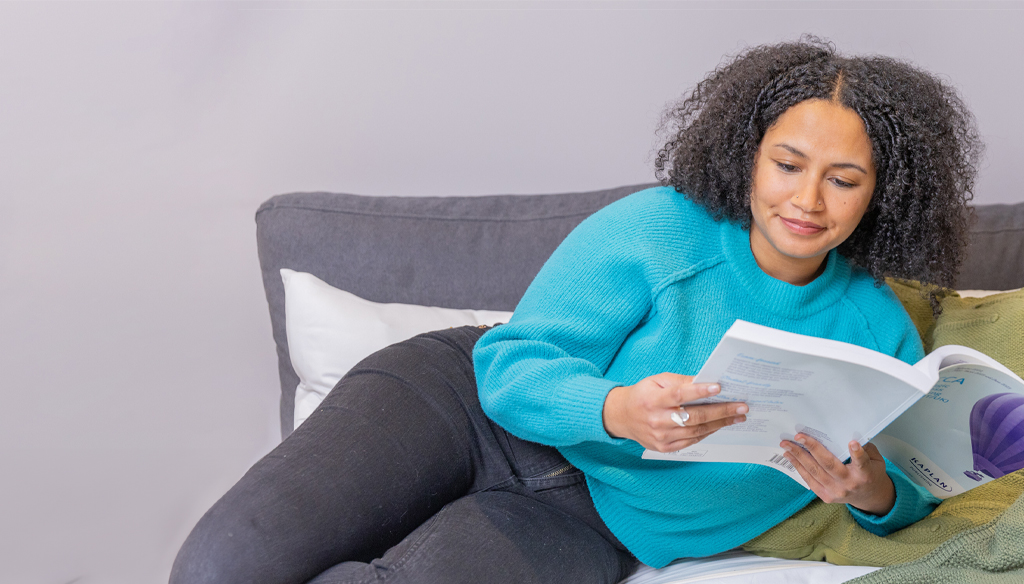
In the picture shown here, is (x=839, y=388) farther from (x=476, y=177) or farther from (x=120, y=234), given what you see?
(x=120, y=234)

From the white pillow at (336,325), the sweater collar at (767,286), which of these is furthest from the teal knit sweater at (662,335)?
the white pillow at (336,325)

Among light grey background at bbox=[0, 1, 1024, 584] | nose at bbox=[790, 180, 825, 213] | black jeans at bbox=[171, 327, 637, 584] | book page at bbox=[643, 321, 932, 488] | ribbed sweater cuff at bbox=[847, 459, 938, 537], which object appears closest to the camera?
book page at bbox=[643, 321, 932, 488]

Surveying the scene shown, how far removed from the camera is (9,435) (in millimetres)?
1945

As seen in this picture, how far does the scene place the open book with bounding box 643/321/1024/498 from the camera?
86 centimetres

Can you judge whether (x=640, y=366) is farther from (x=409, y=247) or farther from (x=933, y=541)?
(x=409, y=247)

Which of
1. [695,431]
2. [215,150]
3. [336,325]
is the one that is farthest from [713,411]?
[215,150]

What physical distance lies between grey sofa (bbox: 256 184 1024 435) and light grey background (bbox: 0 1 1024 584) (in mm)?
365

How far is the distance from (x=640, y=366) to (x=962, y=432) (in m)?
0.42

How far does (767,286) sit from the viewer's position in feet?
4.23

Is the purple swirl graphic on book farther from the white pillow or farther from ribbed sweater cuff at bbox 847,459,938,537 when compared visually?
the white pillow

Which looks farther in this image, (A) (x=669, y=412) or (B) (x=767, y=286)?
(B) (x=767, y=286)

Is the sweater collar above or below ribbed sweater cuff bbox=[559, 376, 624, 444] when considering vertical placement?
above

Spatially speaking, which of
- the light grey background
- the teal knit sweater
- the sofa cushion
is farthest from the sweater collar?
the light grey background

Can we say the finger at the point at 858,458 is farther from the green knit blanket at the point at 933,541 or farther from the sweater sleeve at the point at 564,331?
the sweater sleeve at the point at 564,331
